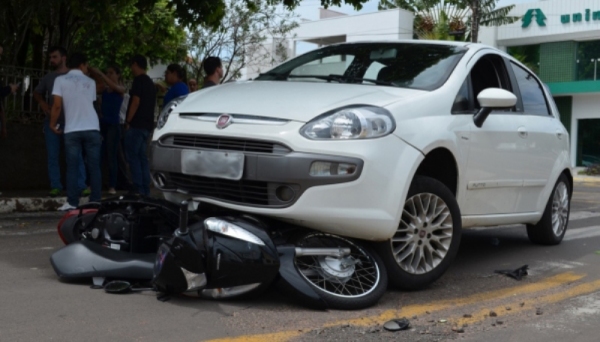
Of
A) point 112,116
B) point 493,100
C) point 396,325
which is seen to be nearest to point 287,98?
point 493,100

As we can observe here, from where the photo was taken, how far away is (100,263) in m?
4.83

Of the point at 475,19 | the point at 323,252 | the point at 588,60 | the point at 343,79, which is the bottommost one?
the point at 323,252

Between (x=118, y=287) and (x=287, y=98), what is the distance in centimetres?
152

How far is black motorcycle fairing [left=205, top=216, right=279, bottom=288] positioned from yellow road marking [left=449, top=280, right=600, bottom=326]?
42.2 inches

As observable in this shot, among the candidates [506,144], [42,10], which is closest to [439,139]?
[506,144]

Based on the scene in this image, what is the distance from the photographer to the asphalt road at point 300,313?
4027mm

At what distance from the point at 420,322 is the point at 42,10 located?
971 centimetres

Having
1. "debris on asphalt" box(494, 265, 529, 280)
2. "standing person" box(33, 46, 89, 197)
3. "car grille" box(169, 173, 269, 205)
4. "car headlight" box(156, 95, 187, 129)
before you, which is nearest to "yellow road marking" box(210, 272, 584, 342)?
"debris on asphalt" box(494, 265, 529, 280)

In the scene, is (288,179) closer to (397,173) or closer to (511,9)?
(397,173)

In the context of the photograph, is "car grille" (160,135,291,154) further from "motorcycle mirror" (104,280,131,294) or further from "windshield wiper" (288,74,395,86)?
"windshield wiper" (288,74,395,86)

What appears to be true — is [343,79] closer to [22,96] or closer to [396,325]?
[396,325]

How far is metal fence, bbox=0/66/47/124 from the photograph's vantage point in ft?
36.2

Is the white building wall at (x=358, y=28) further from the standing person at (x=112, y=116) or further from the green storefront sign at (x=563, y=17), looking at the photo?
the standing person at (x=112, y=116)

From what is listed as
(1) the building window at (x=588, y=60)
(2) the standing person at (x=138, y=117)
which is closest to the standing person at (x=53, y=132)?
(2) the standing person at (x=138, y=117)
